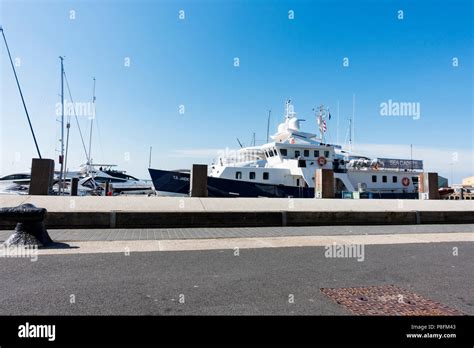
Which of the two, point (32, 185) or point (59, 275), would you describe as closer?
point (59, 275)

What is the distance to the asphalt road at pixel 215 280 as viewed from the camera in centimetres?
407

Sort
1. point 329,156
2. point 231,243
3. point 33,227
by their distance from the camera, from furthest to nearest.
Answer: point 329,156 < point 231,243 < point 33,227

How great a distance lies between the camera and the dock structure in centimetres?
993

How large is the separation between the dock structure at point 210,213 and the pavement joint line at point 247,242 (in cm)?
196

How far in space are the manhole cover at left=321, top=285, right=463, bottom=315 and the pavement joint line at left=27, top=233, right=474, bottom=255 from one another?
331 cm

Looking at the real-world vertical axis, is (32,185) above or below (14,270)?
above

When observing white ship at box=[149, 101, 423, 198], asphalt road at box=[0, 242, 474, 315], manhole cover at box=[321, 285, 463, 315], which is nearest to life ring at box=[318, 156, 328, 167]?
white ship at box=[149, 101, 423, 198]

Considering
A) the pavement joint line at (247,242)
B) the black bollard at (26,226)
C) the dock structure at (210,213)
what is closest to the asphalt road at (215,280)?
the pavement joint line at (247,242)
